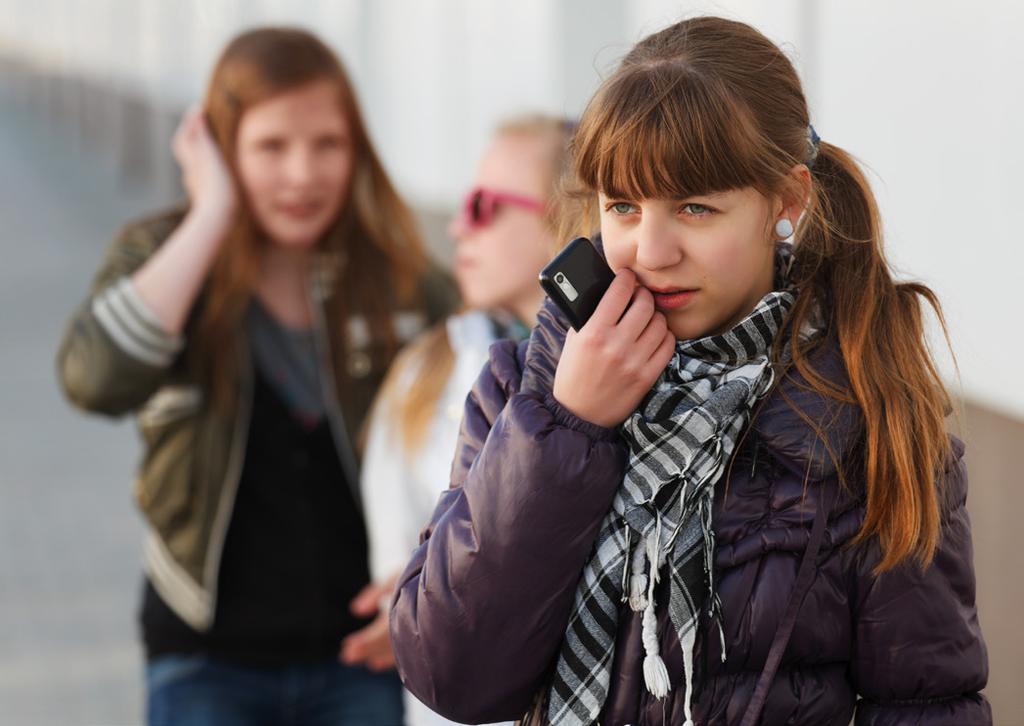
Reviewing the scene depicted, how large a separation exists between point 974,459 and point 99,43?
24636 mm

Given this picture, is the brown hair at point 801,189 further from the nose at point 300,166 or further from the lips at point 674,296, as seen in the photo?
the nose at point 300,166

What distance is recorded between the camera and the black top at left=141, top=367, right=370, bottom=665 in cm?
340

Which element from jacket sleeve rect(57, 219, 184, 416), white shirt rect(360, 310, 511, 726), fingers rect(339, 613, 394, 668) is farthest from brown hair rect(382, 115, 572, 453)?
jacket sleeve rect(57, 219, 184, 416)

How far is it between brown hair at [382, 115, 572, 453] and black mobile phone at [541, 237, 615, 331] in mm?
1172

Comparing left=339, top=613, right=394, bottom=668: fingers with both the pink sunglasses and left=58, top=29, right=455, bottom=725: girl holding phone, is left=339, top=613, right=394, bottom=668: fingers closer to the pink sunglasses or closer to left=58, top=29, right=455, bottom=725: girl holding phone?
left=58, top=29, right=455, bottom=725: girl holding phone

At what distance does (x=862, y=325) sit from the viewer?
195 centimetres

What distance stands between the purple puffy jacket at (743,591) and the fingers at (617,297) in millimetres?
131

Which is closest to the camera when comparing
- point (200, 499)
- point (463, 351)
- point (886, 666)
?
point (886, 666)

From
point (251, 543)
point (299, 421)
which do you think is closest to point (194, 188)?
point (299, 421)

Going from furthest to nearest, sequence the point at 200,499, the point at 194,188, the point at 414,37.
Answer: the point at 414,37 → the point at 194,188 → the point at 200,499

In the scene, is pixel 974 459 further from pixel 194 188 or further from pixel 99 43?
pixel 99 43

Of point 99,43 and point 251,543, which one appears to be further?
point 99,43

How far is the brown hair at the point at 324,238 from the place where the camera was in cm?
354

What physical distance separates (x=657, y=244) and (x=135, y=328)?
1.86 metres
